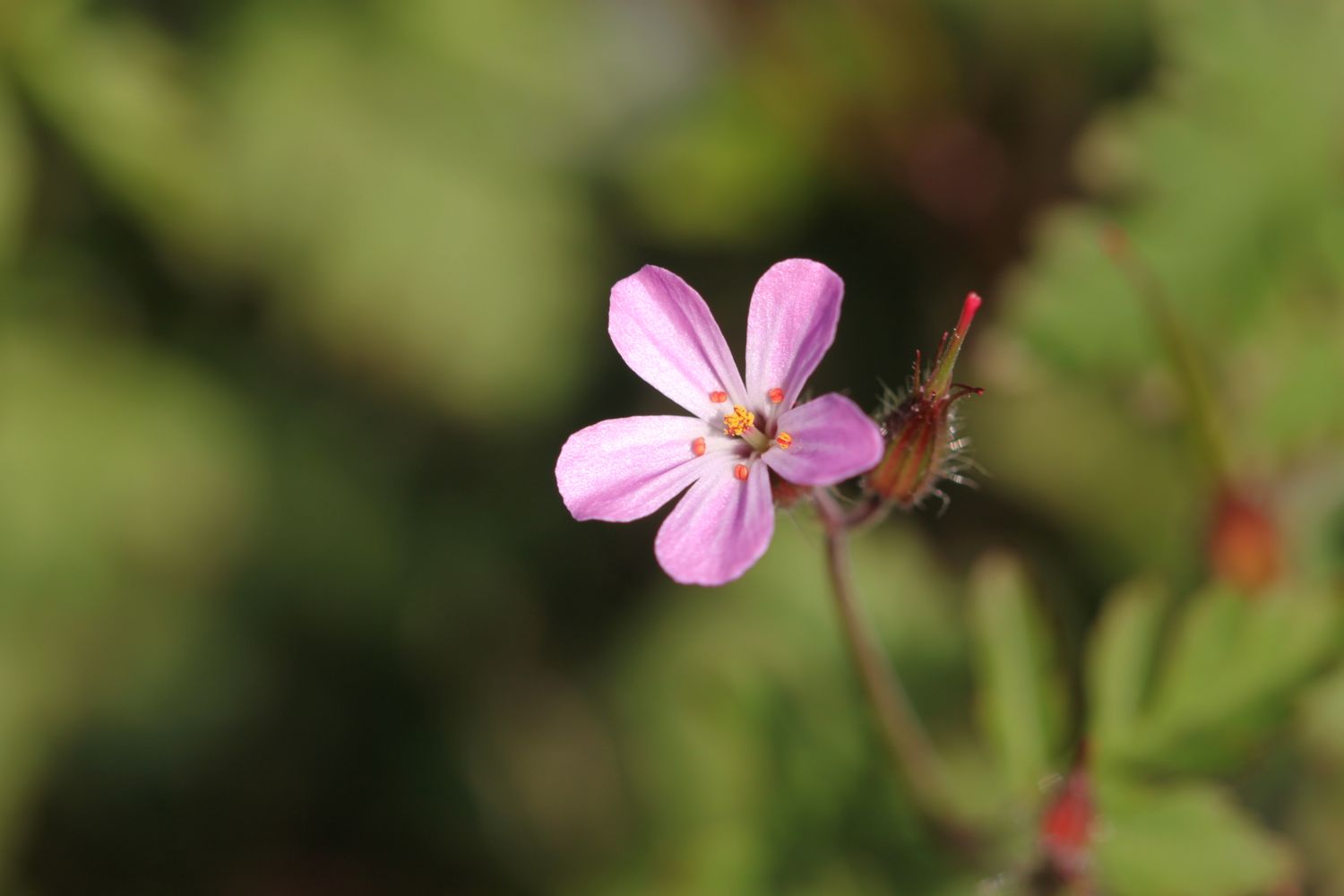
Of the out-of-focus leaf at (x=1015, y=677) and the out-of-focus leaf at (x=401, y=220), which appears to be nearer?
the out-of-focus leaf at (x=1015, y=677)

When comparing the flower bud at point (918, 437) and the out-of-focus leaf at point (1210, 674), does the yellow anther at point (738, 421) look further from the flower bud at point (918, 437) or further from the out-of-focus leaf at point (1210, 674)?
the out-of-focus leaf at point (1210, 674)

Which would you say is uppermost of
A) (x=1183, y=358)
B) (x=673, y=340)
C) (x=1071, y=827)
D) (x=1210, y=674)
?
(x=1183, y=358)

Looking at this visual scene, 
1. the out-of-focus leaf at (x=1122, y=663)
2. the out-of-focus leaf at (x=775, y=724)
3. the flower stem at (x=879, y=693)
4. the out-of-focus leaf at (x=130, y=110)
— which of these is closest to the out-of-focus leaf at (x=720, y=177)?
the out-of-focus leaf at (x=775, y=724)

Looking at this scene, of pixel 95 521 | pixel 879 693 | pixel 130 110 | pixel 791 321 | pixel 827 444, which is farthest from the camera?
pixel 95 521

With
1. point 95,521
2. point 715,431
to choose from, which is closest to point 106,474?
point 95,521

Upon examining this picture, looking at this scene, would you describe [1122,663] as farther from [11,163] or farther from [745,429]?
[11,163]

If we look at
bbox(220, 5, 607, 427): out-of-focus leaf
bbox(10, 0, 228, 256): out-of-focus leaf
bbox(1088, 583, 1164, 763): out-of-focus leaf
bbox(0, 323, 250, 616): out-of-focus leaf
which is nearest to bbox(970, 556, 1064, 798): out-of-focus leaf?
bbox(1088, 583, 1164, 763): out-of-focus leaf

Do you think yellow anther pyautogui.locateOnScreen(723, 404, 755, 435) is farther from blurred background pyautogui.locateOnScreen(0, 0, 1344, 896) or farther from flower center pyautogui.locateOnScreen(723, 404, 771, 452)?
blurred background pyautogui.locateOnScreen(0, 0, 1344, 896)
